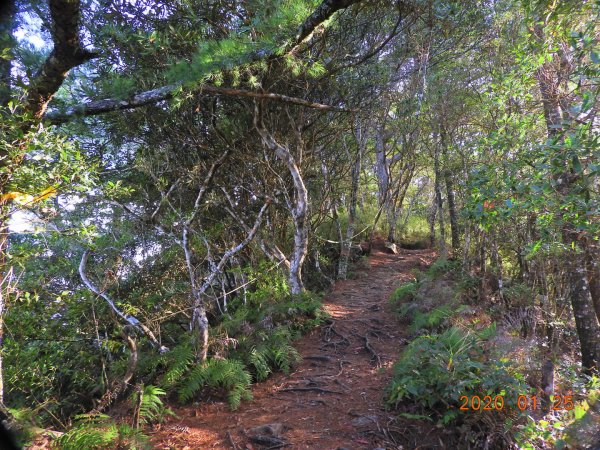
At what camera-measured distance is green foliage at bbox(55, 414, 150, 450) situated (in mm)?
3374

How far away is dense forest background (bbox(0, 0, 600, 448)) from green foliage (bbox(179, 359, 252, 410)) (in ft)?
0.13

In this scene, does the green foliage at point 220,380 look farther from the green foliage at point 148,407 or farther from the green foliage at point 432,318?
the green foliage at point 432,318

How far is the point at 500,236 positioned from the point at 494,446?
19.1ft

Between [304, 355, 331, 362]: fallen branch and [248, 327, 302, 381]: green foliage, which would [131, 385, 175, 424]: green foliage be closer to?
[248, 327, 302, 381]: green foliage

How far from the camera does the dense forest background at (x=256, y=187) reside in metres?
3.57

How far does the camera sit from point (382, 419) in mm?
4258

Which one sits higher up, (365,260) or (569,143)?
(569,143)

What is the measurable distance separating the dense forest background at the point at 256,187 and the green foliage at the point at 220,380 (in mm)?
41

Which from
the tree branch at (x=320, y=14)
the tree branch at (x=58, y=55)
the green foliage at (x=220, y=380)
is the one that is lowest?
the green foliage at (x=220, y=380)

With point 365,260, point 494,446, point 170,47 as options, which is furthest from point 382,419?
point 365,260

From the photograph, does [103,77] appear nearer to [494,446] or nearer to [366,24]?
[366,24]

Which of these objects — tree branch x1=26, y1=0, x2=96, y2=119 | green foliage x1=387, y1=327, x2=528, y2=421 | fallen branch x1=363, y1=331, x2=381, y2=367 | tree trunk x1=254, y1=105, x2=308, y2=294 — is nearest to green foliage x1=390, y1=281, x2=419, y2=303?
fallen branch x1=363, y1=331, x2=381, y2=367

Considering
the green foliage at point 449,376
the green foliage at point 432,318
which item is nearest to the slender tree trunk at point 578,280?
the green foliage at point 432,318

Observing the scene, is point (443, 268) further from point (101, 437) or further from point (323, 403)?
point (101, 437)
